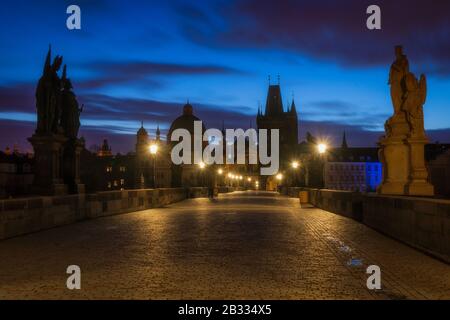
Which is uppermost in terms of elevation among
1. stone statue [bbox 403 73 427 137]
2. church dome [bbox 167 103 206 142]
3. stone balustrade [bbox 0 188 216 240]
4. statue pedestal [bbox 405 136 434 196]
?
church dome [bbox 167 103 206 142]

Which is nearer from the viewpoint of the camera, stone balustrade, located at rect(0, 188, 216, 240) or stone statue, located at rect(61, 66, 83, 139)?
stone balustrade, located at rect(0, 188, 216, 240)

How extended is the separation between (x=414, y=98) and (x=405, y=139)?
142 centimetres

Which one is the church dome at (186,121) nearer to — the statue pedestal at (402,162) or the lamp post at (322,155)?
the lamp post at (322,155)

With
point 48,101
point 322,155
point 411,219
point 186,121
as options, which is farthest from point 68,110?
point 186,121

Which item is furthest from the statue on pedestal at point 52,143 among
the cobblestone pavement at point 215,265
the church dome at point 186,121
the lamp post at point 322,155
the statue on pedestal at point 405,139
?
the church dome at point 186,121

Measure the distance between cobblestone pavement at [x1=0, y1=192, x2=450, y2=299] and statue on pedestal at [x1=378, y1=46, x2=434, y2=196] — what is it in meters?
3.39

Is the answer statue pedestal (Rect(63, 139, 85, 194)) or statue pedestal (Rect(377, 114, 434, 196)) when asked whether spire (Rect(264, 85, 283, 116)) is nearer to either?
statue pedestal (Rect(63, 139, 85, 194))

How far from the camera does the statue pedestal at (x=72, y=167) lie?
19722 millimetres

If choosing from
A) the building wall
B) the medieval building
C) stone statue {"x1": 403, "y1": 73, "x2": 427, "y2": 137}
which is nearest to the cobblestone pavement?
stone statue {"x1": 403, "y1": 73, "x2": 427, "y2": 137}

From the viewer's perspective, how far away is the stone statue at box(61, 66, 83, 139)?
2025 centimetres

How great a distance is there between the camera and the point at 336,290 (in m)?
6.81

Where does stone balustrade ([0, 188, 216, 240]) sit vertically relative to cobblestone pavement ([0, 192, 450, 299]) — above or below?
above

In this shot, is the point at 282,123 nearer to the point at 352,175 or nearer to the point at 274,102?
the point at 274,102
